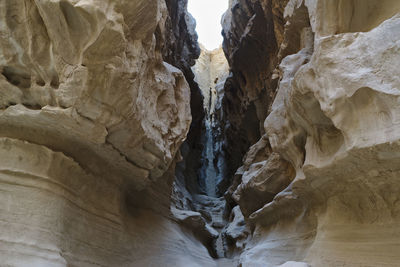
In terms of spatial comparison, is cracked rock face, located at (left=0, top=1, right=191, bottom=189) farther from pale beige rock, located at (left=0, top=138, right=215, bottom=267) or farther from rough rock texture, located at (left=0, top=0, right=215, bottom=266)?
pale beige rock, located at (left=0, top=138, right=215, bottom=267)

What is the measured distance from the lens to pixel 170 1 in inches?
450

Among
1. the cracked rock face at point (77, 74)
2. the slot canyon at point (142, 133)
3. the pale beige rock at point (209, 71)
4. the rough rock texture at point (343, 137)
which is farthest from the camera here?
the pale beige rock at point (209, 71)

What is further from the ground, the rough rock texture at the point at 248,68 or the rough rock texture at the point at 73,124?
the rough rock texture at the point at 248,68

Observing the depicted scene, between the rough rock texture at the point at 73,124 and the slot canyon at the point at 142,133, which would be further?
the rough rock texture at the point at 73,124

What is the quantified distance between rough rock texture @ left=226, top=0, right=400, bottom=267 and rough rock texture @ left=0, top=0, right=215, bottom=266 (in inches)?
92.4

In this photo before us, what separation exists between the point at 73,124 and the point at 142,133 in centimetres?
114

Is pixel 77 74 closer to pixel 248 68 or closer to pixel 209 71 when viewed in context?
pixel 248 68

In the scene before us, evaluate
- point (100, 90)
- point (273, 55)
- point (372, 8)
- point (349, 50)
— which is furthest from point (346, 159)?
point (273, 55)

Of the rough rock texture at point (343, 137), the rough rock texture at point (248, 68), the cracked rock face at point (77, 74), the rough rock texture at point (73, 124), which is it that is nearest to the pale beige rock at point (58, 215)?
the rough rock texture at point (73, 124)

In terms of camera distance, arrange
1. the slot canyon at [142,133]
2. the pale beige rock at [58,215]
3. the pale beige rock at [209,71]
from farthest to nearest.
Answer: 1. the pale beige rock at [209,71]
2. the pale beige rock at [58,215]
3. the slot canyon at [142,133]

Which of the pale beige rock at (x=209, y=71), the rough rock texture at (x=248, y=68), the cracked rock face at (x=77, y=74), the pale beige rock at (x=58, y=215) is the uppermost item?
the pale beige rock at (x=209, y=71)

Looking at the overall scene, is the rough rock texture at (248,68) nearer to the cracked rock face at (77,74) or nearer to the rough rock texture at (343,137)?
the rough rock texture at (343,137)

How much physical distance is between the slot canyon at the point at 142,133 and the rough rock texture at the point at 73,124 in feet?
0.06

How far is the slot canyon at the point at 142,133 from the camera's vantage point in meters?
3.95
